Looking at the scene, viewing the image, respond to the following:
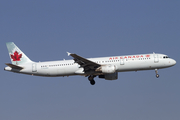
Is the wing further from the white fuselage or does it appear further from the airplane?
the white fuselage

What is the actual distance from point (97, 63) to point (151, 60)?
8917mm

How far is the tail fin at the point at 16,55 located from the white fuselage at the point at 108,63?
2.02m

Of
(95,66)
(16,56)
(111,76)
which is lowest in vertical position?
(111,76)

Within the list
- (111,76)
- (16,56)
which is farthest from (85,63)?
(16,56)

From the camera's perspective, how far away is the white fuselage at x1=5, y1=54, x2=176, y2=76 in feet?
176

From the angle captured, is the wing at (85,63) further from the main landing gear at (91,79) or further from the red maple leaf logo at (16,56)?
the red maple leaf logo at (16,56)

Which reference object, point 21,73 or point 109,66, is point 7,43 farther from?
point 109,66

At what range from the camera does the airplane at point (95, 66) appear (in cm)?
5341

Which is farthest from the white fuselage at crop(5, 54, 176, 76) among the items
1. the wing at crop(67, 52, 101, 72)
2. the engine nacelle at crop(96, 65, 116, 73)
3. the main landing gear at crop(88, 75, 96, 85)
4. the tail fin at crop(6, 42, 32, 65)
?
the tail fin at crop(6, 42, 32, 65)

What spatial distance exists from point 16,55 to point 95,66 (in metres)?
15.0

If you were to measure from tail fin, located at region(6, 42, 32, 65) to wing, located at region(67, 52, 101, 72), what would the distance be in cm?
1030

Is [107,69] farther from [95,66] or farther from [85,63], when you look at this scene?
[85,63]

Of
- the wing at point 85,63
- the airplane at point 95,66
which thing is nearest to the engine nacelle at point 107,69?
the airplane at point 95,66

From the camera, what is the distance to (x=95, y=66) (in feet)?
178
